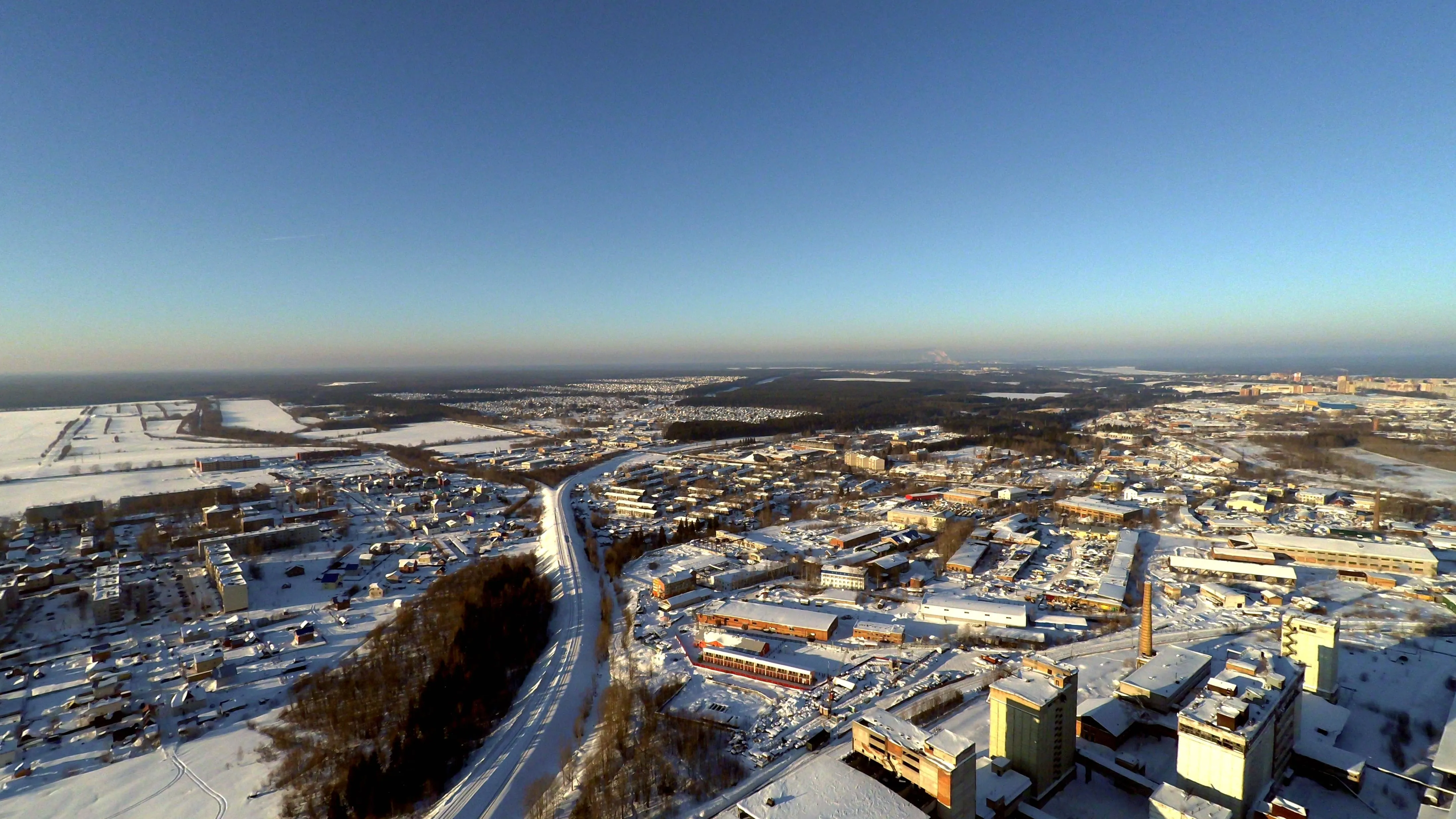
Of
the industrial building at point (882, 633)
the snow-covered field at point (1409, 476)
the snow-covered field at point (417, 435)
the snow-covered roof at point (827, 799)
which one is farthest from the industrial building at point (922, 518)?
the snow-covered field at point (417, 435)

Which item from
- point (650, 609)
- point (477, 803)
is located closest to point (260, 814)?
point (477, 803)

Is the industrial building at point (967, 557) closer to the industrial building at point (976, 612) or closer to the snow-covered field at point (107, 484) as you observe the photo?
the industrial building at point (976, 612)

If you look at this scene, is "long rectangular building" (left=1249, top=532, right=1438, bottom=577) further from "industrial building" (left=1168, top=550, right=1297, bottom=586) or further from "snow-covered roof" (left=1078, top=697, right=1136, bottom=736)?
"snow-covered roof" (left=1078, top=697, right=1136, bottom=736)

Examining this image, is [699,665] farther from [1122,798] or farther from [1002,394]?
[1002,394]

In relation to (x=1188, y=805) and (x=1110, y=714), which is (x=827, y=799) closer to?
(x=1188, y=805)

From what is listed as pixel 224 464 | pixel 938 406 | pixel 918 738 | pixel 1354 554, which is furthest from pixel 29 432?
pixel 1354 554

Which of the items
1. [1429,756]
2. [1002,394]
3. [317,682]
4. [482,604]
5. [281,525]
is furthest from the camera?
[1002,394]
